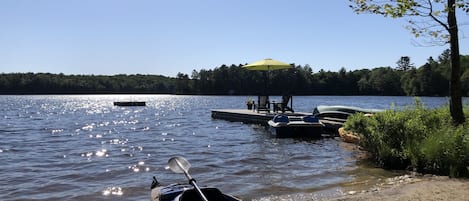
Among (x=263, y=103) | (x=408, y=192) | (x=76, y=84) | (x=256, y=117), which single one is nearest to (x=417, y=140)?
(x=408, y=192)

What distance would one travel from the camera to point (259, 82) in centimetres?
13475

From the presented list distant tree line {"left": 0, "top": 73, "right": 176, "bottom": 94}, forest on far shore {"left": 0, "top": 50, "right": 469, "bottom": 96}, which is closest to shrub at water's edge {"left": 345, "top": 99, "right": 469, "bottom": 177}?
forest on far shore {"left": 0, "top": 50, "right": 469, "bottom": 96}

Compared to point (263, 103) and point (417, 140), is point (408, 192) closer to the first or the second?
point (417, 140)

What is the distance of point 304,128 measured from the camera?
18.6 m

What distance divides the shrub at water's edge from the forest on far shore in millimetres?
92892

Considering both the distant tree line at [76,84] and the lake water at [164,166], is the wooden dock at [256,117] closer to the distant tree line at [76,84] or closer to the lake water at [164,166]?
the lake water at [164,166]

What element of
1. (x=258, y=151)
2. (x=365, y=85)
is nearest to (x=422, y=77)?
(x=365, y=85)

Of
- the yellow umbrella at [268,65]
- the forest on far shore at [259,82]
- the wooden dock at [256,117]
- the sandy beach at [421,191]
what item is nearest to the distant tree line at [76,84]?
the forest on far shore at [259,82]

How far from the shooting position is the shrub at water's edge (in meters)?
8.73

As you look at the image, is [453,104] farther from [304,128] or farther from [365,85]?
[365,85]

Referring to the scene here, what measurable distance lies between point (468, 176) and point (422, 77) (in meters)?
103

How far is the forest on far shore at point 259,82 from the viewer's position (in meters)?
105

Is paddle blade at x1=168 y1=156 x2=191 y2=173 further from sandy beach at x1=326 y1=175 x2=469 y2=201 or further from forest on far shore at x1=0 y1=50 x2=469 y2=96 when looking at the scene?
forest on far shore at x1=0 y1=50 x2=469 y2=96

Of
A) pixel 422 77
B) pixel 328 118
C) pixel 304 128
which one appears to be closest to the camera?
pixel 304 128
